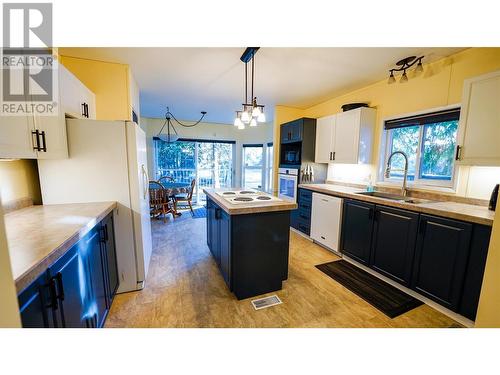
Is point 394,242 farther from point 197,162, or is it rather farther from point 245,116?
point 197,162

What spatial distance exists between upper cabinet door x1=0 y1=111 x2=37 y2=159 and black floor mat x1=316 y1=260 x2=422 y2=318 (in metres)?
2.93

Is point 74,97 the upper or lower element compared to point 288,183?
upper

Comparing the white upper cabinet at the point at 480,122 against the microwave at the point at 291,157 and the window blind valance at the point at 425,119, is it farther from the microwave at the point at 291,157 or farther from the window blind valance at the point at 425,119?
the microwave at the point at 291,157

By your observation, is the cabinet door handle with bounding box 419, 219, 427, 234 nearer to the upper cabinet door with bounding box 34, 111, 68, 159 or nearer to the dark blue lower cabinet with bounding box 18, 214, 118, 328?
the dark blue lower cabinet with bounding box 18, 214, 118, 328

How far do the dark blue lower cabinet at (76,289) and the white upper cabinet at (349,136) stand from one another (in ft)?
10.1

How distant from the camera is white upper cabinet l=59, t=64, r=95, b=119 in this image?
1.53 metres

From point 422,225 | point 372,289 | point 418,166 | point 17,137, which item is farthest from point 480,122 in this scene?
point 17,137

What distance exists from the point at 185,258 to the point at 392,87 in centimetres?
357

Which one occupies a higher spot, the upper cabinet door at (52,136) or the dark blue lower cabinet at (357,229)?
the upper cabinet door at (52,136)

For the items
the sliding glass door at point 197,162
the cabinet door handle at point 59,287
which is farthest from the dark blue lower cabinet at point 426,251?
the sliding glass door at point 197,162

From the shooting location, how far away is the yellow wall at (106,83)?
2.17 meters

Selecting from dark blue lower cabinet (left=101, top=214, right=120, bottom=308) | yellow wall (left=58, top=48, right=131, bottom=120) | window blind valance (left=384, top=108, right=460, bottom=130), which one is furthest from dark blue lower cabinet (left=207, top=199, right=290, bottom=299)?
window blind valance (left=384, top=108, right=460, bottom=130)

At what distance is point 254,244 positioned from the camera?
72.4 inches

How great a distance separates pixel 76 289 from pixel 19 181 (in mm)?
1208
